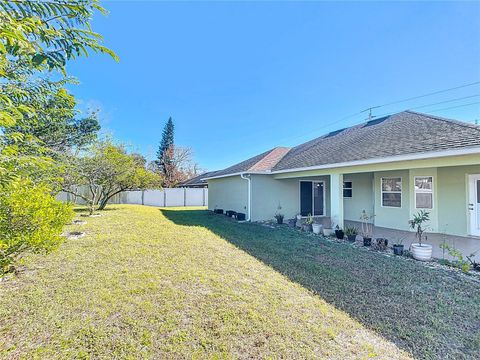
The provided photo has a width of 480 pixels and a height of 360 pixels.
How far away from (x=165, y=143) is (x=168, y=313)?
3588 centimetres

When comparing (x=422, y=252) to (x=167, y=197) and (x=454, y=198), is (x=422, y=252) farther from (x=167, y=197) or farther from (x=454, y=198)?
(x=167, y=197)

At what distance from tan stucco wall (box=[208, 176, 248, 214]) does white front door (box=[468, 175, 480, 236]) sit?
855cm

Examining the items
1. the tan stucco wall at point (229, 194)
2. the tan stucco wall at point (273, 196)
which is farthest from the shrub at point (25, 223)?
the tan stucco wall at point (229, 194)

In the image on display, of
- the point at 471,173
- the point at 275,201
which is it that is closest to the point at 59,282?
the point at 275,201

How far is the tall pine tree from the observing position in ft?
115

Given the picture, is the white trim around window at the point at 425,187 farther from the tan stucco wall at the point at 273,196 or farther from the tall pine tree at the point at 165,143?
the tall pine tree at the point at 165,143

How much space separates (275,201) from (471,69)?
36.7 ft

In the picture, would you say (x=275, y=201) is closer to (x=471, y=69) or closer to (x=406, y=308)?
(x=406, y=308)

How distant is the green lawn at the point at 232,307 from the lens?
105 inches

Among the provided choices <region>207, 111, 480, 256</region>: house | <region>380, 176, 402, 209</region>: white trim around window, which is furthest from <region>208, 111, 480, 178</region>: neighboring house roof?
<region>380, 176, 402, 209</region>: white trim around window

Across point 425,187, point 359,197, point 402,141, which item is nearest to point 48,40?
point 402,141

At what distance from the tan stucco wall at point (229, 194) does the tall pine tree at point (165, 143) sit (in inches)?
745

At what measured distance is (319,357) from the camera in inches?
99.2

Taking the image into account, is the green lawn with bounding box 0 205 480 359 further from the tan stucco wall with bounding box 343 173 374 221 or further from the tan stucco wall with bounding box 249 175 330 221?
the tan stucco wall with bounding box 249 175 330 221
